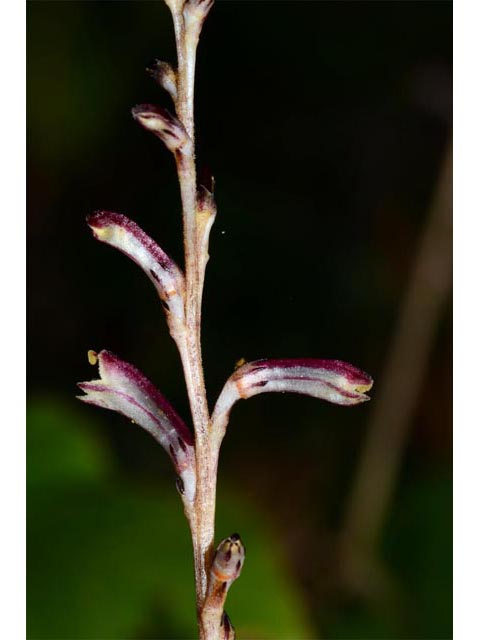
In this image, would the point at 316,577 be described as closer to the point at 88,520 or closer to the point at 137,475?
the point at 137,475

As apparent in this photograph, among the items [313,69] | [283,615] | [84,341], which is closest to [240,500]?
[283,615]

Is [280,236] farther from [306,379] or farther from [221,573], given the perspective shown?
[221,573]

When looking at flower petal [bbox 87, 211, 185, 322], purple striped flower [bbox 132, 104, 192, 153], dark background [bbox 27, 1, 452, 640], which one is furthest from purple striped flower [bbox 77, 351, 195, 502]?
dark background [bbox 27, 1, 452, 640]

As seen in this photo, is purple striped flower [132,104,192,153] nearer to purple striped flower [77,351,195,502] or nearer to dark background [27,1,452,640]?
purple striped flower [77,351,195,502]

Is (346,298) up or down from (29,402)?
up

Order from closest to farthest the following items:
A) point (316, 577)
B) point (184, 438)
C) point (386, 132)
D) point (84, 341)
Result: point (184, 438) < point (316, 577) < point (84, 341) < point (386, 132)

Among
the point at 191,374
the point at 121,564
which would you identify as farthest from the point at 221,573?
the point at 121,564

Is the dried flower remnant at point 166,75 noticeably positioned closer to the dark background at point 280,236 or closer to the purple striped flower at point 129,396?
the purple striped flower at point 129,396
